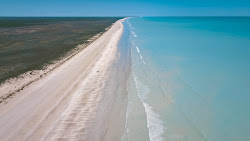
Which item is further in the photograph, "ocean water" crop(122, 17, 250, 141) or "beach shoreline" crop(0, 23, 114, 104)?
"beach shoreline" crop(0, 23, 114, 104)

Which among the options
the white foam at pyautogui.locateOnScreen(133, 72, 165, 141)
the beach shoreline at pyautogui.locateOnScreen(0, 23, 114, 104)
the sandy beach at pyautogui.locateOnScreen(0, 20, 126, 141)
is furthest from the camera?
the beach shoreline at pyautogui.locateOnScreen(0, 23, 114, 104)

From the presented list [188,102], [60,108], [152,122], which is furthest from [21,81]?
[188,102]

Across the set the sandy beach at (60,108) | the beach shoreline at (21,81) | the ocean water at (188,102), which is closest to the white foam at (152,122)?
the ocean water at (188,102)

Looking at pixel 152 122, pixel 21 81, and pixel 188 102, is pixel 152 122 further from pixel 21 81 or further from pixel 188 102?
pixel 21 81

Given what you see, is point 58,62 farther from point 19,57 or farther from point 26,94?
point 26,94

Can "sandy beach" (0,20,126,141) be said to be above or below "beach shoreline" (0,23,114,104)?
below

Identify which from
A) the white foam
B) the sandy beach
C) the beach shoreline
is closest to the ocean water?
the white foam

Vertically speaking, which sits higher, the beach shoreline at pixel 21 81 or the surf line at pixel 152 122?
the beach shoreline at pixel 21 81

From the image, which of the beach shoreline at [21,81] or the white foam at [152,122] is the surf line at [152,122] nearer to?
the white foam at [152,122]

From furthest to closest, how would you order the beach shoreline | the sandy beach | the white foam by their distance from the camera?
the beach shoreline → the sandy beach → the white foam

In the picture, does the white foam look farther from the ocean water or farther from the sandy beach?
the sandy beach
